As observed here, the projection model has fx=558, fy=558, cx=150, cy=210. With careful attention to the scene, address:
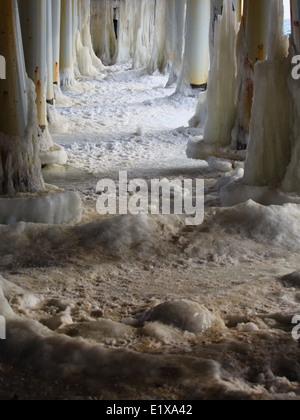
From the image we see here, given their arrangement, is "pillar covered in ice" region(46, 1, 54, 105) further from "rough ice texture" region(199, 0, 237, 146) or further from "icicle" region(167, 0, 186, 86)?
"icicle" region(167, 0, 186, 86)

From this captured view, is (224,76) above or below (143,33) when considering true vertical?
below

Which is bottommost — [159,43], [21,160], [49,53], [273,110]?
[21,160]

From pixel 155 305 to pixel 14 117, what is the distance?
8.08 ft

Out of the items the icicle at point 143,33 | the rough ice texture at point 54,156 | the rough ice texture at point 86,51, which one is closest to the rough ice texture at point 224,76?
the rough ice texture at point 54,156

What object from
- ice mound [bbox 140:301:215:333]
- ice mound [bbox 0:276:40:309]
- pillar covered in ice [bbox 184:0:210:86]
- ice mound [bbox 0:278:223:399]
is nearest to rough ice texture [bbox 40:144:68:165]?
ice mound [bbox 0:276:40:309]

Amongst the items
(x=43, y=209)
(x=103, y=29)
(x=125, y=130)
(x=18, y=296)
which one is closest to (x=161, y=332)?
(x=18, y=296)

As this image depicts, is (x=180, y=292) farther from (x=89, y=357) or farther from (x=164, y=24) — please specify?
(x=164, y=24)

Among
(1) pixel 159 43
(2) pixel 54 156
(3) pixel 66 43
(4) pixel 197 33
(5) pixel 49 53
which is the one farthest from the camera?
(1) pixel 159 43

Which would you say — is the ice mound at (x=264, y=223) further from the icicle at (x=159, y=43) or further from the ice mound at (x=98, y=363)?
the icicle at (x=159, y=43)

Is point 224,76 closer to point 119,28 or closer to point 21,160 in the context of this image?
point 21,160

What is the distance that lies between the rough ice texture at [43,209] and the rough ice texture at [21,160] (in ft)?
0.62

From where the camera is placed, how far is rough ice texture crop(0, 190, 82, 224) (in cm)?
406

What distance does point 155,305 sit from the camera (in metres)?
2.49
